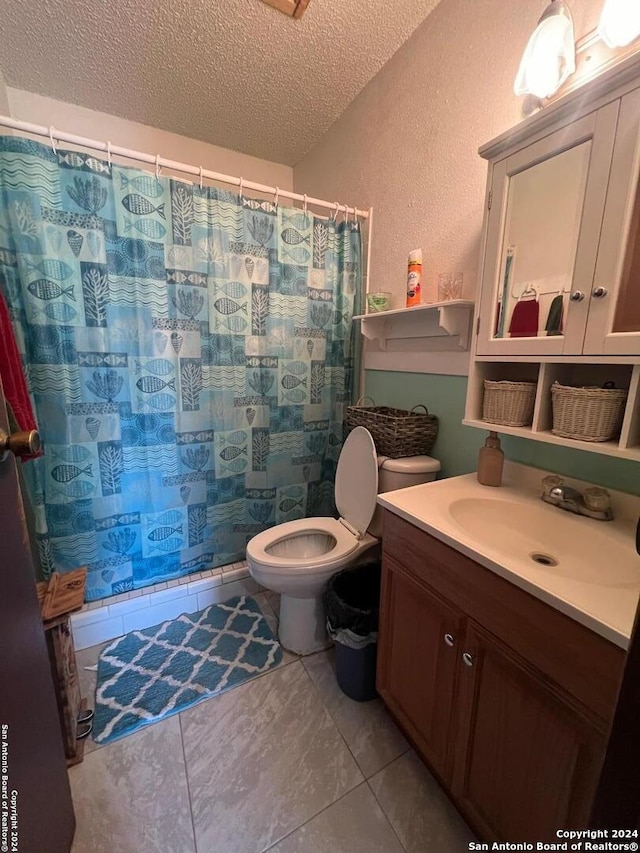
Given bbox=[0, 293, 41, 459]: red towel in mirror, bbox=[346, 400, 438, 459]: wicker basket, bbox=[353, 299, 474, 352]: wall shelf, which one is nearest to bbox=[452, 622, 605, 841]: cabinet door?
bbox=[346, 400, 438, 459]: wicker basket

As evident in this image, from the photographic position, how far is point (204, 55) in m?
1.46

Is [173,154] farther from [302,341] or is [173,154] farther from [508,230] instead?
[508,230]

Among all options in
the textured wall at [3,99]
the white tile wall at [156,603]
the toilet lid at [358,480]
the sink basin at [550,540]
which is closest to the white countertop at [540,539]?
the sink basin at [550,540]

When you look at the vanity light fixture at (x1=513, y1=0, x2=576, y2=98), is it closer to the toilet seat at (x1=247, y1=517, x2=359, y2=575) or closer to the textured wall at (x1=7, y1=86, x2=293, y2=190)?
the toilet seat at (x1=247, y1=517, x2=359, y2=575)

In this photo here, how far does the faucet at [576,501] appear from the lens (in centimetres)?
91

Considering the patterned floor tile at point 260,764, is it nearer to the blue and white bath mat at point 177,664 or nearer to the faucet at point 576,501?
the blue and white bath mat at point 177,664

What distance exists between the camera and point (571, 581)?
66cm

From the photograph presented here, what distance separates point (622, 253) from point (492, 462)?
2.08ft

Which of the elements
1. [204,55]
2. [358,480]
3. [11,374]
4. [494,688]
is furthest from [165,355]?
[494,688]

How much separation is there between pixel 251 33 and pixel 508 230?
1343 millimetres

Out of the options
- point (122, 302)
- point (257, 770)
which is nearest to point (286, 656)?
point (257, 770)

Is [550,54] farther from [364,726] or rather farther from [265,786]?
[265,786]

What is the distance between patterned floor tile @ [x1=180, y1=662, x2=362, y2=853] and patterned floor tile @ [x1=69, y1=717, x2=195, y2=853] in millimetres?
42

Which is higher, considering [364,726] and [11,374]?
[11,374]
